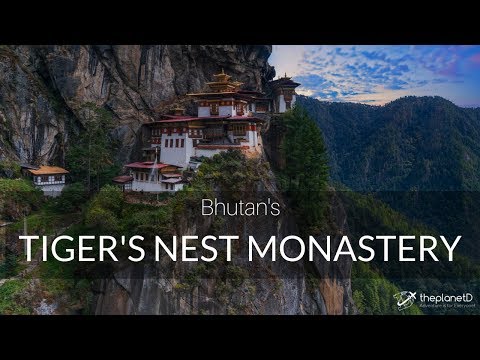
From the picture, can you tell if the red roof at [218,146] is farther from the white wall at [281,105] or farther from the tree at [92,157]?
the white wall at [281,105]

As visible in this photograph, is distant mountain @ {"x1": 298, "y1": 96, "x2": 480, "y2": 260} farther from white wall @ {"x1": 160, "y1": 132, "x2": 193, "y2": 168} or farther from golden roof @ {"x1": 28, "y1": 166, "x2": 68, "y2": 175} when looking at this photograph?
golden roof @ {"x1": 28, "y1": 166, "x2": 68, "y2": 175}

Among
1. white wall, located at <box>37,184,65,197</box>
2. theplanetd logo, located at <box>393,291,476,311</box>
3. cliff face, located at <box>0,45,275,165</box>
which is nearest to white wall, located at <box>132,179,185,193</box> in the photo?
white wall, located at <box>37,184,65,197</box>

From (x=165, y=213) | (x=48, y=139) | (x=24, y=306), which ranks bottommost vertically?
(x=24, y=306)

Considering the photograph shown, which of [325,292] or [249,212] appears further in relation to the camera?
[325,292]

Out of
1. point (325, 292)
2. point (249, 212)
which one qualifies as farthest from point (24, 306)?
point (325, 292)

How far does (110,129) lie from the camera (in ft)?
80.0

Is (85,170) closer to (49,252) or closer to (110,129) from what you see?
(110,129)

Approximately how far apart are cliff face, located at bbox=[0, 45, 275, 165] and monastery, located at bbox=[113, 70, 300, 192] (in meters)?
1.69

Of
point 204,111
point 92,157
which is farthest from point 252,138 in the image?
point 92,157

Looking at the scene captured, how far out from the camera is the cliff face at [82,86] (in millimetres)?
22438

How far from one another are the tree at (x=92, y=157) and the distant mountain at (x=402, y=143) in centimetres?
4367

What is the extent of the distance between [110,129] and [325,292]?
1335 cm

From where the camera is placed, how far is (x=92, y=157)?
22406 mm

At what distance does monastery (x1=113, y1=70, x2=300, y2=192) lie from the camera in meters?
20.4
